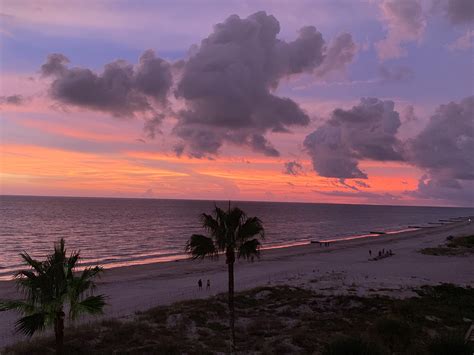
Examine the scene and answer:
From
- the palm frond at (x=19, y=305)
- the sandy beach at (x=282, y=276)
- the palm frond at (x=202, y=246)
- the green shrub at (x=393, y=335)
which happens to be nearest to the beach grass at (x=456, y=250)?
the sandy beach at (x=282, y=276)

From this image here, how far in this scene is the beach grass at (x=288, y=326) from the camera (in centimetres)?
1872

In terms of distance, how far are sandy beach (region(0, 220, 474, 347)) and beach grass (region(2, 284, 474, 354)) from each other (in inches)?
132

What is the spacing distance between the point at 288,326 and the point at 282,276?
2307 cm

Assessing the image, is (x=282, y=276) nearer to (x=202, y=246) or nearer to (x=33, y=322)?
(x=202, y=246)

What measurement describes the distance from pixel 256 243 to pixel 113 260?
173ft

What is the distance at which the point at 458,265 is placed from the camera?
54.3 m

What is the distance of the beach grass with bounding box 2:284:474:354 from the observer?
61.4ft

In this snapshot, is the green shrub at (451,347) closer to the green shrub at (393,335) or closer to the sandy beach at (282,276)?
the green shrub at (393,335)

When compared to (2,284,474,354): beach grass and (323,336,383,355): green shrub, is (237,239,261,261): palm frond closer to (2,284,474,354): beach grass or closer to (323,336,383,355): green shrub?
(2,284,474,354): beach grass

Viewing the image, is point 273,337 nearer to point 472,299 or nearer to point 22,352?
point 22,352

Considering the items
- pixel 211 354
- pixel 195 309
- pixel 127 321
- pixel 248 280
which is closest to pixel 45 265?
pixel 211 354

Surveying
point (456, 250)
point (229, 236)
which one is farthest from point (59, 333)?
point (456, 250)

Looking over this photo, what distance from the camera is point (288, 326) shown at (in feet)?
79.4

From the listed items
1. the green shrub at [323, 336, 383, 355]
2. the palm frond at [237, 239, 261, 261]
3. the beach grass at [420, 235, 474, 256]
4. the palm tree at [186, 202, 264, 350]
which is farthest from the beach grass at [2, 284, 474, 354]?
the beach grass at [420, 235, 474, 256]
